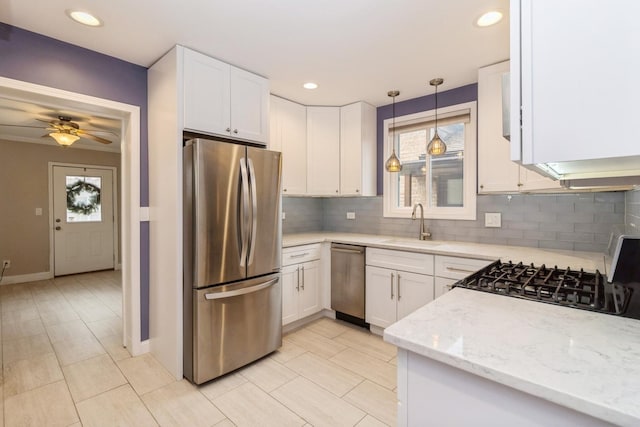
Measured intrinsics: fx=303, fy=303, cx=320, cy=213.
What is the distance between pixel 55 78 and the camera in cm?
214

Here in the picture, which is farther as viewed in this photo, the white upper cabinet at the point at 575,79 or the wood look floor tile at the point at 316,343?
the wood look floor tile at the point at 316,343

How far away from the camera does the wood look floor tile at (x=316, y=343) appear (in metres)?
2.66

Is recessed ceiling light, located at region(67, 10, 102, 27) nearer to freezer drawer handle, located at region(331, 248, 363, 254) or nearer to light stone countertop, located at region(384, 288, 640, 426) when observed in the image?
light stone countertop, located at region(384, 288, 640, 426)

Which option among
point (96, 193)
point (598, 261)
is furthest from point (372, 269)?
point (96, 193)

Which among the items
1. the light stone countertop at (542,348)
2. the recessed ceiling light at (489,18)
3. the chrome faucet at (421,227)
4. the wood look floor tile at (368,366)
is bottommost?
the wood look floor tile at (368,366)

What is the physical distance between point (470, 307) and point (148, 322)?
2609 millimetres

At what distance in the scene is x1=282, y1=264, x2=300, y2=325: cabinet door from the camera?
293cm

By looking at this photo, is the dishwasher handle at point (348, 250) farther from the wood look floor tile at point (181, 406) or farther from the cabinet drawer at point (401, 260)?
the wood look floor tile at point (181, 406)

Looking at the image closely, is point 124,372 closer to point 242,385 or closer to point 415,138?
point 242,385

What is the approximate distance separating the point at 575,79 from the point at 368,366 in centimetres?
234

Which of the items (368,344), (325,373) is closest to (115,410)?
(325,373)

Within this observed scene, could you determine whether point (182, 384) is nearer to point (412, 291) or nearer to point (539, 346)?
point (412, 291)

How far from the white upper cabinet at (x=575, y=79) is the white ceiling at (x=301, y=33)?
1355 millimetres

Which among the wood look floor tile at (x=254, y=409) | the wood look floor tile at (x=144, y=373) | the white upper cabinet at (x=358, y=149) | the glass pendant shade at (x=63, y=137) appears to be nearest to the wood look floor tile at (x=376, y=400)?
the wood look floor tile at (x=254, y=409)
